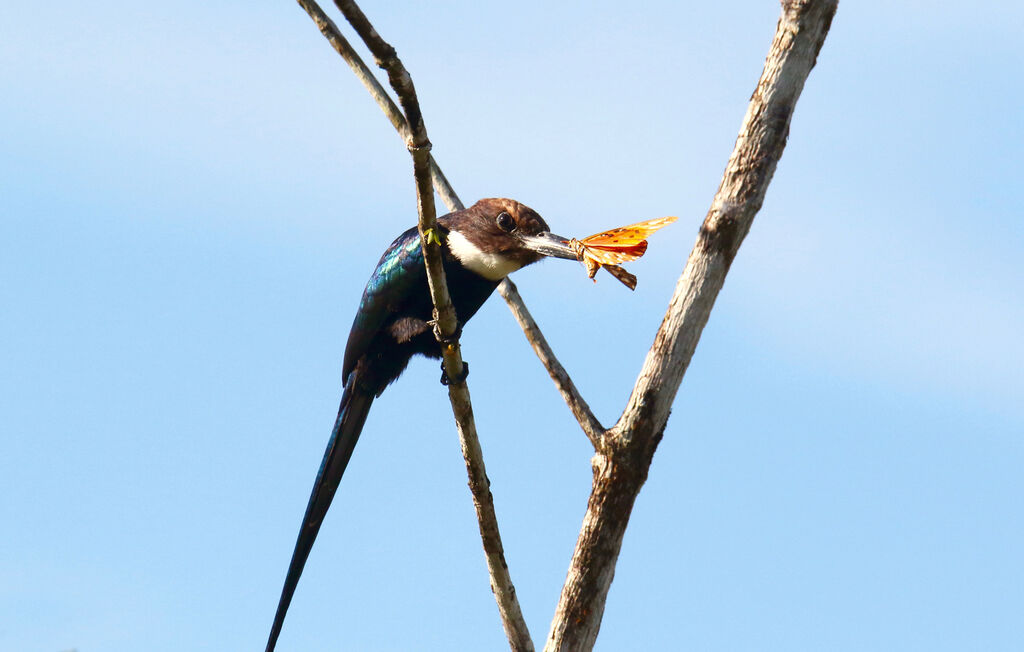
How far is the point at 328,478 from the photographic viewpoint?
5551mm

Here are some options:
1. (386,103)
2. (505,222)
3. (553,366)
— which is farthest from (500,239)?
(386,103)

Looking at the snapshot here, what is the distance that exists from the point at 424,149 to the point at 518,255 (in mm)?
2108

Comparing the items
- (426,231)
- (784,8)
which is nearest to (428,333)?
(426,231)

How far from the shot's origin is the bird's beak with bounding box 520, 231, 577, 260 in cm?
499

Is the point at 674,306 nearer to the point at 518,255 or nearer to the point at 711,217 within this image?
the point at 711,217

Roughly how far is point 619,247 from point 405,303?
5.95 ft

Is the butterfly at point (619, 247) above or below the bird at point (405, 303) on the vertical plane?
below

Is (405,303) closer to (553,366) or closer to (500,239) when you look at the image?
(500,239)

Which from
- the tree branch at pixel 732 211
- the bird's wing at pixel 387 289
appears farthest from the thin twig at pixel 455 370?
the bird's wing at pixel 387 289

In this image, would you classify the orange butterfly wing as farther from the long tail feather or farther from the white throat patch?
the long tail feather

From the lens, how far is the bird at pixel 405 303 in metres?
5.35

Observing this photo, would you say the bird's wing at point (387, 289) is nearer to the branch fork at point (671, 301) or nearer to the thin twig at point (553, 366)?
the thin twig at point (553, 366)

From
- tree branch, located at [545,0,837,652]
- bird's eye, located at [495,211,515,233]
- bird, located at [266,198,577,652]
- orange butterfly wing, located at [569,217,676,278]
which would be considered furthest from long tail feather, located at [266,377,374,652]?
tree branch, located at [545,0,837,652]

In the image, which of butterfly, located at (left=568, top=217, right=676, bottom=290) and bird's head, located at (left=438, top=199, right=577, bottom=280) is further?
bird's head, located at (left=438, top=199, right=577, bottom=280)
